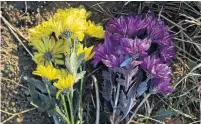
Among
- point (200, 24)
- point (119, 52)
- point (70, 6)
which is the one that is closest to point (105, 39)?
point (119, 52)

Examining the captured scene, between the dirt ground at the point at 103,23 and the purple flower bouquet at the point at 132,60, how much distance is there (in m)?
0.09

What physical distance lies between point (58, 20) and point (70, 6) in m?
0.15

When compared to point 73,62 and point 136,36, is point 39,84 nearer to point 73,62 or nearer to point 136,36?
point 73,62

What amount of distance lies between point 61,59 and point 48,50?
0.06m

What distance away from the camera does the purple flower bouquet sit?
4.37ft

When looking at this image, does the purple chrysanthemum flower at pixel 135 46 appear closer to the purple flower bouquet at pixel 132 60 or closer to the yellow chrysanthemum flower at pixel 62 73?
the purple flower bouquet at pixel 132 60

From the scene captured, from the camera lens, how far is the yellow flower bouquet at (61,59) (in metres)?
1.31

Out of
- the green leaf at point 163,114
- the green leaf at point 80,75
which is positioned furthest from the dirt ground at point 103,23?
the green leaf at point 80,75

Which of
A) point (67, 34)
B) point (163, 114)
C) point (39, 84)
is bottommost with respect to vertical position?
point (163, 114)

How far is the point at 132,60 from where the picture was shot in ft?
4.35

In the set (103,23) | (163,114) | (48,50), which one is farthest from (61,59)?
(163,114)

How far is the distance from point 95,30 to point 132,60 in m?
0.13

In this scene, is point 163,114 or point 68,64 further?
point 163,114

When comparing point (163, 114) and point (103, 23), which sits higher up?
point (103, 23)
